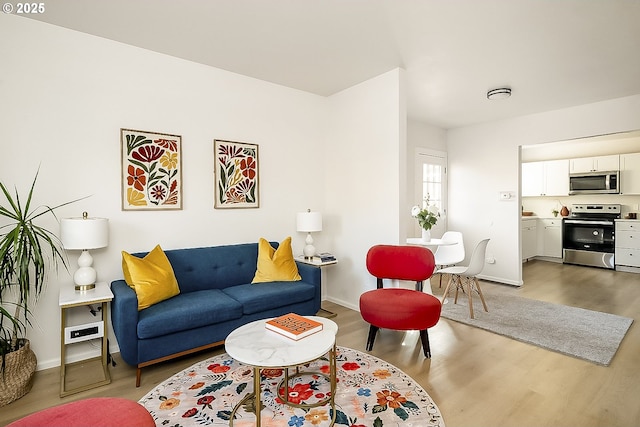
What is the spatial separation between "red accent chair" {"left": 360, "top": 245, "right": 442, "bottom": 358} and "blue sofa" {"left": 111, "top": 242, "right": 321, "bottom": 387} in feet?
2.12

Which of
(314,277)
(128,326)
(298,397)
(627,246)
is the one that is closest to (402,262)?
(314,277)

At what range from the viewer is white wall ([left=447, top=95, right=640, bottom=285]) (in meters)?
4.46

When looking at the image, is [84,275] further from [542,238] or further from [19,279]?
[542,238]

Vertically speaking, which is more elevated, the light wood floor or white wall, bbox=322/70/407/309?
white wall, bbox=322/70/407/309

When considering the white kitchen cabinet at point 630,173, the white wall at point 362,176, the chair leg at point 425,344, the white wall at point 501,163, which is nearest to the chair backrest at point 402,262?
the white wall at point 362,176

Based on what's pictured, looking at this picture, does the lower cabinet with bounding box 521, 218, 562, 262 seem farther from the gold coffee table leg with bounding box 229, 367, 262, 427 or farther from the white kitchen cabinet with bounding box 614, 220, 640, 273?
the gold coffee table leg with bounding box 229, 367, 262, 427

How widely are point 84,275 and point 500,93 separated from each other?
4.71 meters

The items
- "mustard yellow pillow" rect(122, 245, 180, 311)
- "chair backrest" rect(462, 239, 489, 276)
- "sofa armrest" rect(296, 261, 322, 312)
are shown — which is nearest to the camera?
"mustard yellow pillow" rect(122, 245, 180, 311)

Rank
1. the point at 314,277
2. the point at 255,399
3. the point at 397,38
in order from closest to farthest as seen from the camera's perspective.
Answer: the point at 255,399 → the point at 397,38 → the point at 314,277

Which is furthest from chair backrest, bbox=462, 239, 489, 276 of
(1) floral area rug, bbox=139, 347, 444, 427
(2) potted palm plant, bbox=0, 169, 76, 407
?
(2) potted palm plant, bbox=0, 169, 76, 407

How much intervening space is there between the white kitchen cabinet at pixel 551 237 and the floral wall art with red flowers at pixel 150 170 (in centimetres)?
752

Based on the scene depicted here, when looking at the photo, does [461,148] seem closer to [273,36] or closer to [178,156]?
[273,36]

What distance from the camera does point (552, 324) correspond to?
3498mm

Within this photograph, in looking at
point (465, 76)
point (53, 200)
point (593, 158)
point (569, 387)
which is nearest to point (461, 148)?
point (465, 76)
